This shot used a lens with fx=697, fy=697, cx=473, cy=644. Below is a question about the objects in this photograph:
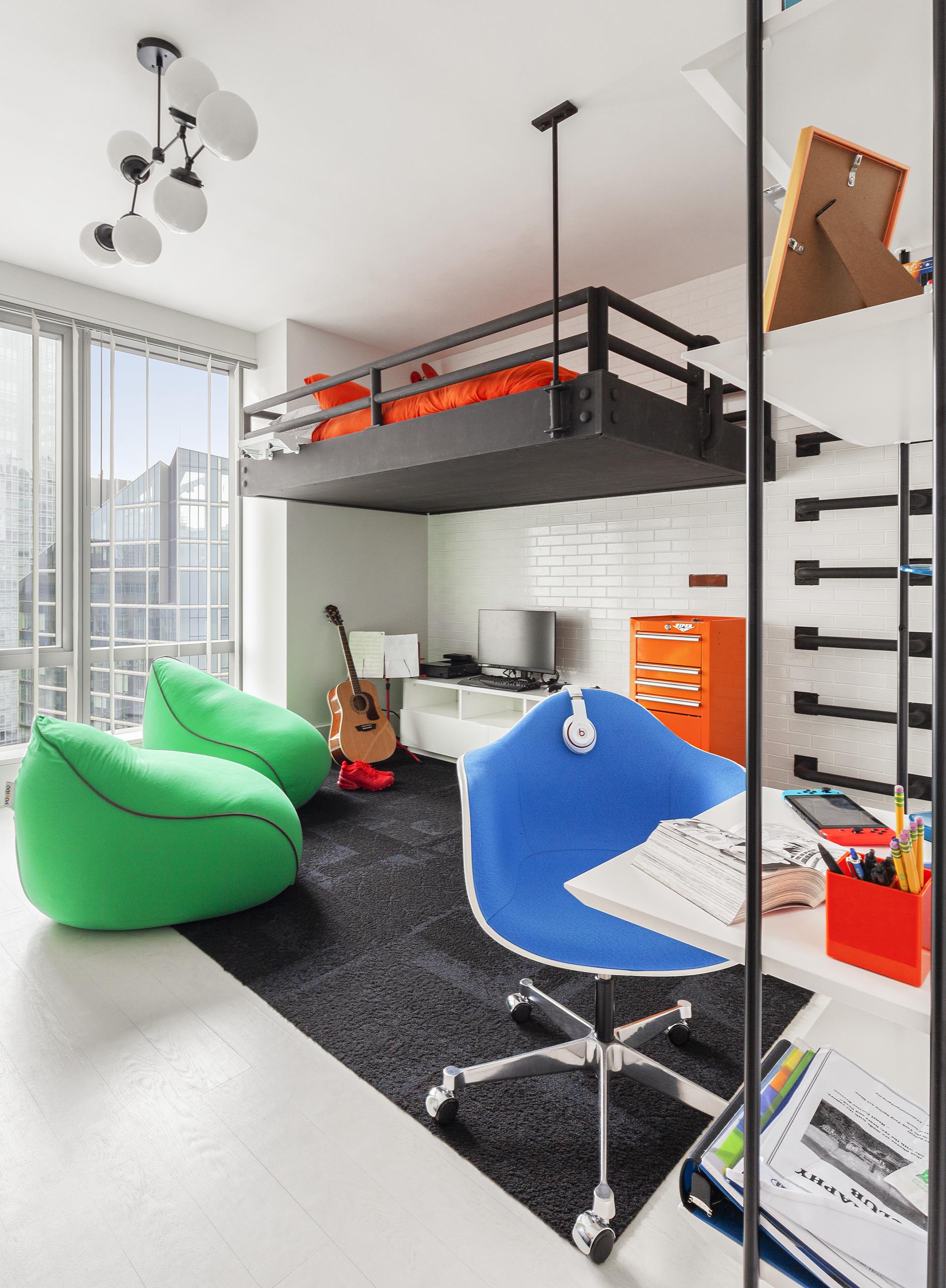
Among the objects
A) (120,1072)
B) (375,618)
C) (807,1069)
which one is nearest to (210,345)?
(375,618)

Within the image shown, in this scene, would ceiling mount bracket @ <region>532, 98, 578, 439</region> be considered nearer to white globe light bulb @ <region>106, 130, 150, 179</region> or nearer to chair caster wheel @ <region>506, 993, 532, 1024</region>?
white globe light bulb @ <region>106, 130, 150, 179</region>

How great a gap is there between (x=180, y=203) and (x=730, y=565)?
3.00 metres

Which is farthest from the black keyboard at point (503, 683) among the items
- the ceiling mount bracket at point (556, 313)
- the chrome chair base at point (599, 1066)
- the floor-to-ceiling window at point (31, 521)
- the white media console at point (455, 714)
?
the chrome chair base at point (599, 1066)

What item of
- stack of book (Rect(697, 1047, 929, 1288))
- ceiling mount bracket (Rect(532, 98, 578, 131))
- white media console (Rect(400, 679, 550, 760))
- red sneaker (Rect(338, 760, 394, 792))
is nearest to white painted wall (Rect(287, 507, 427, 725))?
white media console (Rect(400, 679, 550, 760))

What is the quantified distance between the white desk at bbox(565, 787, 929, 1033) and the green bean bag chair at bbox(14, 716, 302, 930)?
1.77m

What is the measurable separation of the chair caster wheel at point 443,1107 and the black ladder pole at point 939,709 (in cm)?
116

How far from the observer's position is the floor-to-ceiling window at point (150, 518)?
410 centimetres

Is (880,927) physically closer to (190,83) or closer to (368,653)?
(190,83)

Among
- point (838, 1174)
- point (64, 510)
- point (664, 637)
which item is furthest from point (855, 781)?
point (64, 510)

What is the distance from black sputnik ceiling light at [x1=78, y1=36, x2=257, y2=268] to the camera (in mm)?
1922

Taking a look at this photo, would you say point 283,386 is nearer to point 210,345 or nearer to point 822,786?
point 210,345

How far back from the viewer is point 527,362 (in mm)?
2766

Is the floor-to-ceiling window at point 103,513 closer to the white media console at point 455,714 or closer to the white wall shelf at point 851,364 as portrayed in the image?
the white media console at point 455,714

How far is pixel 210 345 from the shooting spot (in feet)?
14.8
